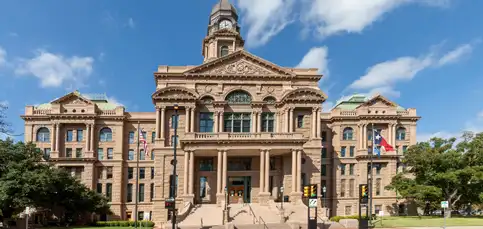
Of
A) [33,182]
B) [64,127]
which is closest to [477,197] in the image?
[33,182]

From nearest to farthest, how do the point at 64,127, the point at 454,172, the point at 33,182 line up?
the point at 33,182, the point at 454,172, the point at 64,127

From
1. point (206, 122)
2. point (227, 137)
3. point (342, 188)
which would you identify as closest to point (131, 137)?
point (206, 122)

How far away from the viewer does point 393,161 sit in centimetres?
5806

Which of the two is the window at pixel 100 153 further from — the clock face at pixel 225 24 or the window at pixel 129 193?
the clock face at pixel 225 24

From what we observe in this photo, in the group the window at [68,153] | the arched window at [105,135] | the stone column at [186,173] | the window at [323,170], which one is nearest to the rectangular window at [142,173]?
the arched window at [105,135]

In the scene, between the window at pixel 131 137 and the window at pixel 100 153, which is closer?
the window at pixel 100 153

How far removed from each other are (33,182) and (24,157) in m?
4.49

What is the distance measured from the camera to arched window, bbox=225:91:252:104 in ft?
175

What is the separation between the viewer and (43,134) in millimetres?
56656

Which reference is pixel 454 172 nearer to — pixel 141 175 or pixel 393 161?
pixel 393 161

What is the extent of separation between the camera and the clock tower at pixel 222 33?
62375 millimetres

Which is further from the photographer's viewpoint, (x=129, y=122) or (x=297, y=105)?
(x=129, y=122)

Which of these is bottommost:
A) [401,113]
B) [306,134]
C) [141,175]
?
[141,175]

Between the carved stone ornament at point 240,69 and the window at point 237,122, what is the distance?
5656mm
